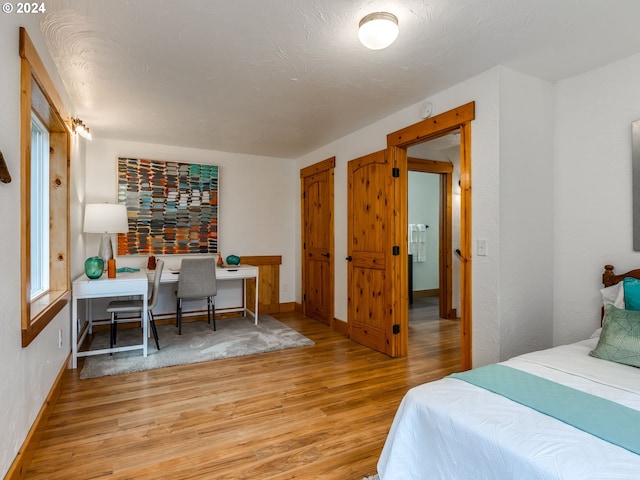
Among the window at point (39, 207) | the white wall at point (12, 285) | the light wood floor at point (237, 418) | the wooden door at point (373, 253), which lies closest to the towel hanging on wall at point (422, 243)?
the wooden door at point (373, 253)

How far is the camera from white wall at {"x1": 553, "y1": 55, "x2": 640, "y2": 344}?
248cm

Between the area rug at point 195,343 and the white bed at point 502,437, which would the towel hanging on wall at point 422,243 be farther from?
the white bed at point 502,437

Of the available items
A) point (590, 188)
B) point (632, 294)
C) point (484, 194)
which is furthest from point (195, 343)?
point (590, 188)

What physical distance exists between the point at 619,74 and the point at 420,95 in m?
1.35

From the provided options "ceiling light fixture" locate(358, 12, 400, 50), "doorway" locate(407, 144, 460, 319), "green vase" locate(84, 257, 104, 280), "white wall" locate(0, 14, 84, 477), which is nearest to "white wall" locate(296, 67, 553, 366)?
"ceiling light fixture" locate(358, 12, 400, 50)

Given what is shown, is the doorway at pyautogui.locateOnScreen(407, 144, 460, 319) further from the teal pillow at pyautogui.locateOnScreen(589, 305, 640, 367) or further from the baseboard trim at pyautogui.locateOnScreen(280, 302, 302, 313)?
the teal pillow at pyautogui.locateOnScreen(589, 305, 640, 367)

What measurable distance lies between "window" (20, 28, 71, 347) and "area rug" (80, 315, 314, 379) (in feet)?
2.45

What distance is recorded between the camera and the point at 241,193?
537 centimetres

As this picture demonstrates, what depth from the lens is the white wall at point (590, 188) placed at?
2.48 metres

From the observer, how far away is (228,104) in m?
3.31

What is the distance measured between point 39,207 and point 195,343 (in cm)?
197

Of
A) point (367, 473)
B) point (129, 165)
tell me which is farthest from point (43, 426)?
point (129, 165)

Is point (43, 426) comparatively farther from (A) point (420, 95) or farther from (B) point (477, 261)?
(A) point (420, 95)

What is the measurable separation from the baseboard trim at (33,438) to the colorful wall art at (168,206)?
2308 mm
